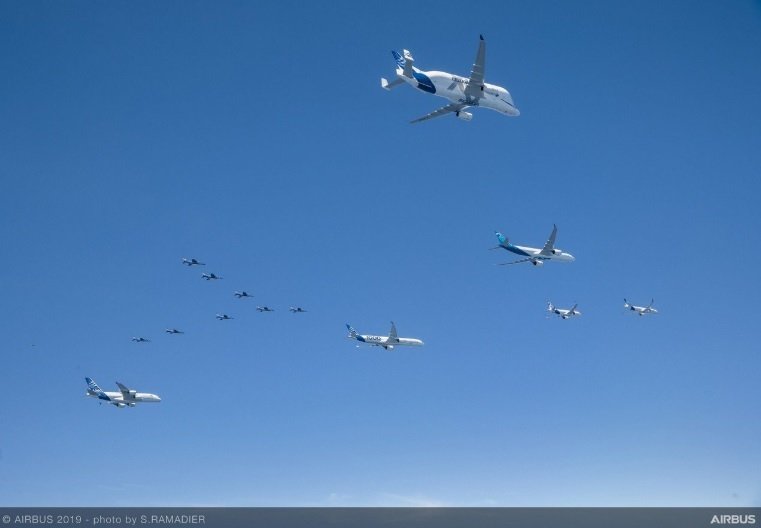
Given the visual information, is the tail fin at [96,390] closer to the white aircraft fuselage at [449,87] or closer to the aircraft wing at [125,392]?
the aircraft wing at [125,392]

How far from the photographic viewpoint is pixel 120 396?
632 ft

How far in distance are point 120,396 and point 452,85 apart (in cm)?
11557

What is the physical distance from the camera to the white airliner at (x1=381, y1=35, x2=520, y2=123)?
128 meters

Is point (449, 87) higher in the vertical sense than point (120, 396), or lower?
higher

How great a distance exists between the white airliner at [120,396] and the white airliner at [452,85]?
103341 mm

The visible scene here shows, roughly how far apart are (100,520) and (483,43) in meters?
93.0

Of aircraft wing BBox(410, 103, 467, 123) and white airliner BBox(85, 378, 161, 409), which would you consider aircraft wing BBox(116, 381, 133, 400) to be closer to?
white airliner BBox(85, 378, 161, 409)

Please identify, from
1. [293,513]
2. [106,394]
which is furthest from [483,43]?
[106,394]

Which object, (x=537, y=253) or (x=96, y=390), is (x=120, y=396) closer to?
(x=96, y=390)

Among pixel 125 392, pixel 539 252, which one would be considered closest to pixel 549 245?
pixel 539 252

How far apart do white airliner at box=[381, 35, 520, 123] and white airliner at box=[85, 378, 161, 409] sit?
339ft

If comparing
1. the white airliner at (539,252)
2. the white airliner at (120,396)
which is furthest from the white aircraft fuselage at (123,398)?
the white airliner at (539,252)

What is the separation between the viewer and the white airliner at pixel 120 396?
18812 cm

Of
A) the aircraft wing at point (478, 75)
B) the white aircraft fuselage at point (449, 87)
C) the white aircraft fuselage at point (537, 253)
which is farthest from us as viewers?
the white aircraft fuselage at point (537, 253)
